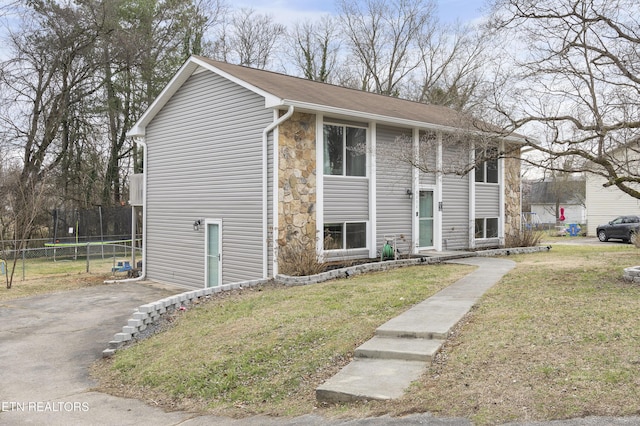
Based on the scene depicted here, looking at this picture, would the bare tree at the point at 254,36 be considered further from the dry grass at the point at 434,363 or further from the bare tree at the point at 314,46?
the dry grass at the point at 434,363

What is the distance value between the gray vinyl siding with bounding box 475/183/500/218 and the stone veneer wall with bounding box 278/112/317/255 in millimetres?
6902

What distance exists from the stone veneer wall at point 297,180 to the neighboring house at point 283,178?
0.03 m

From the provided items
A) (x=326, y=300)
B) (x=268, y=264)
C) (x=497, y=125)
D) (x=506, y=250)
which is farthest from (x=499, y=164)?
(x=326, y=300)

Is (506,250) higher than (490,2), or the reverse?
(490,2)

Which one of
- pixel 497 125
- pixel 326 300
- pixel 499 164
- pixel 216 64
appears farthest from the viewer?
pixel 499 164

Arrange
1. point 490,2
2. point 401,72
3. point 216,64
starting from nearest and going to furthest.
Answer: point 490,2, point 216,64, point 401,72

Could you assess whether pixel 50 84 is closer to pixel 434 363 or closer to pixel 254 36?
pixel 254 36

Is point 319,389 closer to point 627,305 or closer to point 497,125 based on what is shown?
point 627,305

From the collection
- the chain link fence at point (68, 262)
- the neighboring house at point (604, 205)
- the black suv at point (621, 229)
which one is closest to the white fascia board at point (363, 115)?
the chain link fence at point (68, 262)

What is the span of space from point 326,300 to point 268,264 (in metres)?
3.41

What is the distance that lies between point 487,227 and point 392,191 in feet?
16.4

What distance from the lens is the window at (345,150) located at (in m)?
13.1

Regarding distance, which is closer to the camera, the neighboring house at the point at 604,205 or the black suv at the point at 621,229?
the black suv at the point at 621,229

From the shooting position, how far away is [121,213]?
25.6 meters
